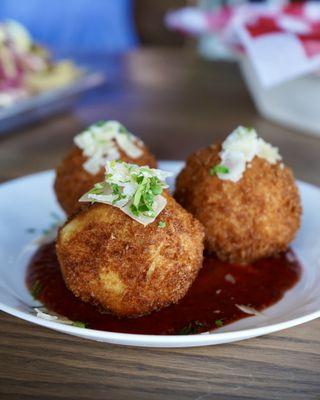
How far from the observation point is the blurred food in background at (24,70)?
9.65 feet

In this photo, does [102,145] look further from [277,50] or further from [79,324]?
[277,50]

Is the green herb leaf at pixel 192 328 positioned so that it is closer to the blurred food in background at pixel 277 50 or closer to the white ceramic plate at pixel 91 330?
the white ceramic plate at pixel 91 330

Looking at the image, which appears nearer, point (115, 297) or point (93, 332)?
point (93, 332)

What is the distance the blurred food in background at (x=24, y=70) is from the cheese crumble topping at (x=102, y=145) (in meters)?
1.11

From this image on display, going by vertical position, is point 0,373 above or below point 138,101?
above

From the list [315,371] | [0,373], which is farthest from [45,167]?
[315,371]

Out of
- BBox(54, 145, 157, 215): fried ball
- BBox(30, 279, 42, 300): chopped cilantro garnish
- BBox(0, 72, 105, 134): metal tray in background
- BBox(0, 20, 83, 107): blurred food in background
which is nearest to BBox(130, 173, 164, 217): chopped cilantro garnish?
BBox(30, 279, 42, 300): chopped cilantro garnish

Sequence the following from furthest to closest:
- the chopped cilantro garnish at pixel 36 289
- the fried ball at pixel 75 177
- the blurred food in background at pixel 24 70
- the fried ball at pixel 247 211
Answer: the blurred food in background at pixel 24 70 → the fried ball at pixel 75 177 → the fried ball at pixel 247 211 → the chopped cilantro garnish at pixel 36 289

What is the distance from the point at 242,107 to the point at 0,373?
87.3 inches

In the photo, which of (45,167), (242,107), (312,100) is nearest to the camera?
(45,167)

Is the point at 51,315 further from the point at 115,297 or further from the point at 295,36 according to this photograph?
the point at 295,36

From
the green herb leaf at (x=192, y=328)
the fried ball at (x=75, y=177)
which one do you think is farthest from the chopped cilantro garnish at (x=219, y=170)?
the green herb leaf at (x=192, y=328)

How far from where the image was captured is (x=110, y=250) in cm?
128

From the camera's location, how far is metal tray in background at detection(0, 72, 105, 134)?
8.54 feet
